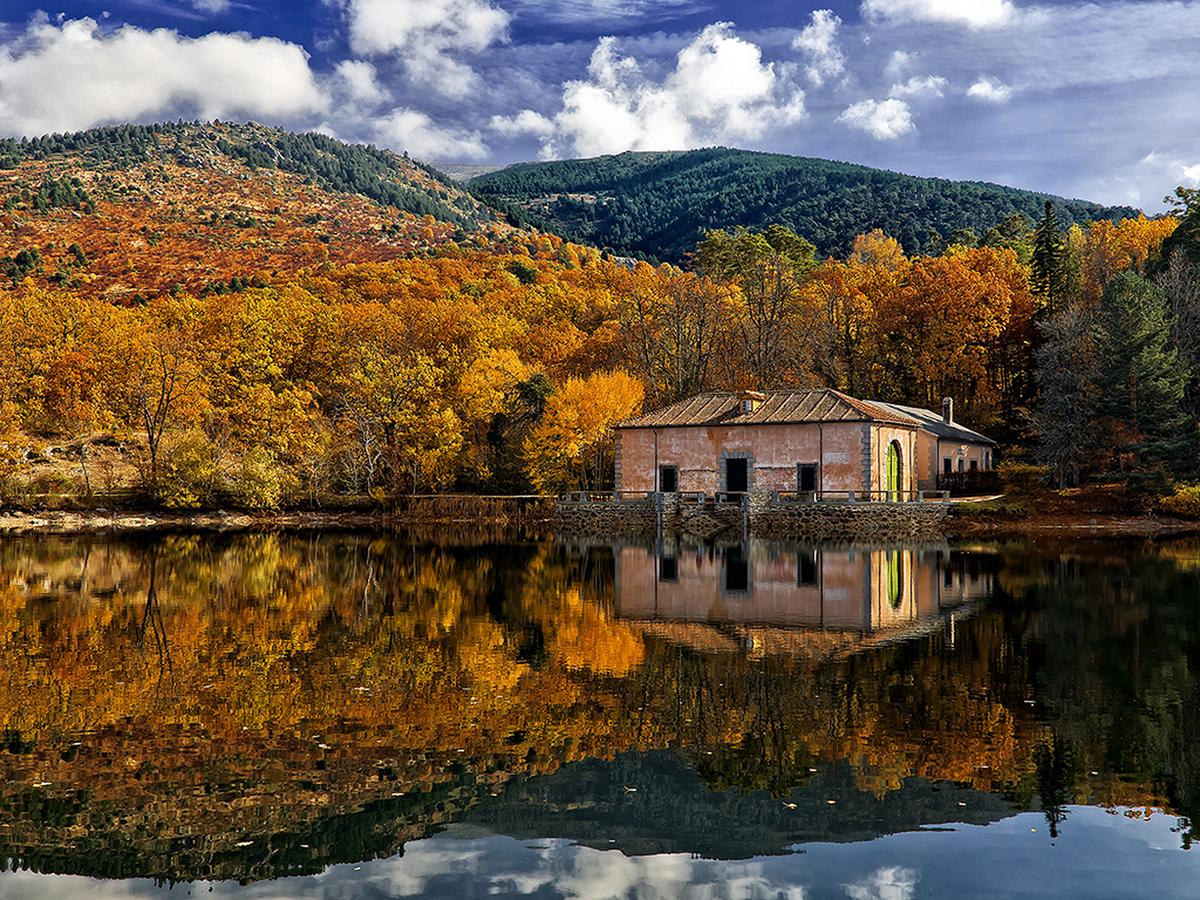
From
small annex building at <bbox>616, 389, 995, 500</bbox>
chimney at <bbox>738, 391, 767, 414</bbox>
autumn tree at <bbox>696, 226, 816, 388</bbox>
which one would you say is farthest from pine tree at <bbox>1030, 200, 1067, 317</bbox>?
chimney at <bbox>738, 391, 767, 414</bbox>

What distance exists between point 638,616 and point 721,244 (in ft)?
236

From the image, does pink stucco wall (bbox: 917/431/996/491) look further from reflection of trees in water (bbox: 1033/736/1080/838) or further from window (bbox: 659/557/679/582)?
reflection of trees in water (bbox: 1033/736/1080/838)

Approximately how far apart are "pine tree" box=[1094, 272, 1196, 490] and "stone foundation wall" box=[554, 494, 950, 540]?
9.24m

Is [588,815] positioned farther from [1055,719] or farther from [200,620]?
[200,620]

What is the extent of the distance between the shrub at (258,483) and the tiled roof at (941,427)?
1245 inches

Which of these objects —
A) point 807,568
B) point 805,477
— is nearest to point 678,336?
point 805,477

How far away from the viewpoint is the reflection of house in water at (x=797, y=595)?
1745 centimetres

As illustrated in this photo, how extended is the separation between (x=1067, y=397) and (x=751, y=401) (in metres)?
15.7

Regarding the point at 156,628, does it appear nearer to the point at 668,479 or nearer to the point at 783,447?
the point at 783,447

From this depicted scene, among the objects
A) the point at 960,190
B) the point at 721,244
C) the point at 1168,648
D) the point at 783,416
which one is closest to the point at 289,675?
the point at 1168,648

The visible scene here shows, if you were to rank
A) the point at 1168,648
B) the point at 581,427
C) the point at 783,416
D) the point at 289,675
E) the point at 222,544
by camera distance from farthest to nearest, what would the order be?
the point at 581,427
the point at 783,416
the point at 222,544
the point at 1168,648
the point at 289,675

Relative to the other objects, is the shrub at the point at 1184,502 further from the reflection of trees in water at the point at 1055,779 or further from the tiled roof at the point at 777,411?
the reflection of trees in water at the point at 1055,779

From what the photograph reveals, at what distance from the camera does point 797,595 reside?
22828 millimetres

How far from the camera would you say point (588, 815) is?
8.96 meters
